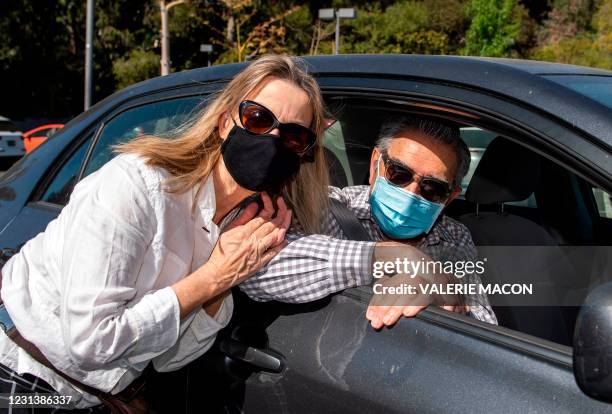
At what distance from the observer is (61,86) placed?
3092 centimetres

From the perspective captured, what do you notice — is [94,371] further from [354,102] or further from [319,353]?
[354,102]

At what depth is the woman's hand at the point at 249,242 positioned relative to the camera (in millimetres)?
1556

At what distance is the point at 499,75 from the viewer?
1.43 meters

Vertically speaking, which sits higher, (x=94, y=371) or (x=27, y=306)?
(x=27, y=306)

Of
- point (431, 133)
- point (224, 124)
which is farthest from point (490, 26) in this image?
point (224, 124)

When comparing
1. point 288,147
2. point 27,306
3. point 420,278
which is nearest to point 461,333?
point 420,278

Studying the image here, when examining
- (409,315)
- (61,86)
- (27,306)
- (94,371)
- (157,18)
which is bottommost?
(61,86)

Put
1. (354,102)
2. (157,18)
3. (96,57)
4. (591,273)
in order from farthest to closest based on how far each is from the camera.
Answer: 1. (157,18)
2. (96,57)
3. (591,273)
4. (354,102)

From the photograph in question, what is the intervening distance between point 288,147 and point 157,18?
3528 cm

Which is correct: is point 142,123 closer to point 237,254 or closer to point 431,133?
point 237,254

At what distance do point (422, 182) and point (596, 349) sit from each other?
869mm

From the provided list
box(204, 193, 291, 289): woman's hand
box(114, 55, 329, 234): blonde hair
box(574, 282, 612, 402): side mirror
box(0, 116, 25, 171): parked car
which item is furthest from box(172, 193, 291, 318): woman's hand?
box(0, 116, 25, 171): parked car

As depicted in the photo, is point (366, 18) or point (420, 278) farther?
point (366, 18)

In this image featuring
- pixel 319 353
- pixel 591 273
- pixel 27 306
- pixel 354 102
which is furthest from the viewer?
pixel 591 273
